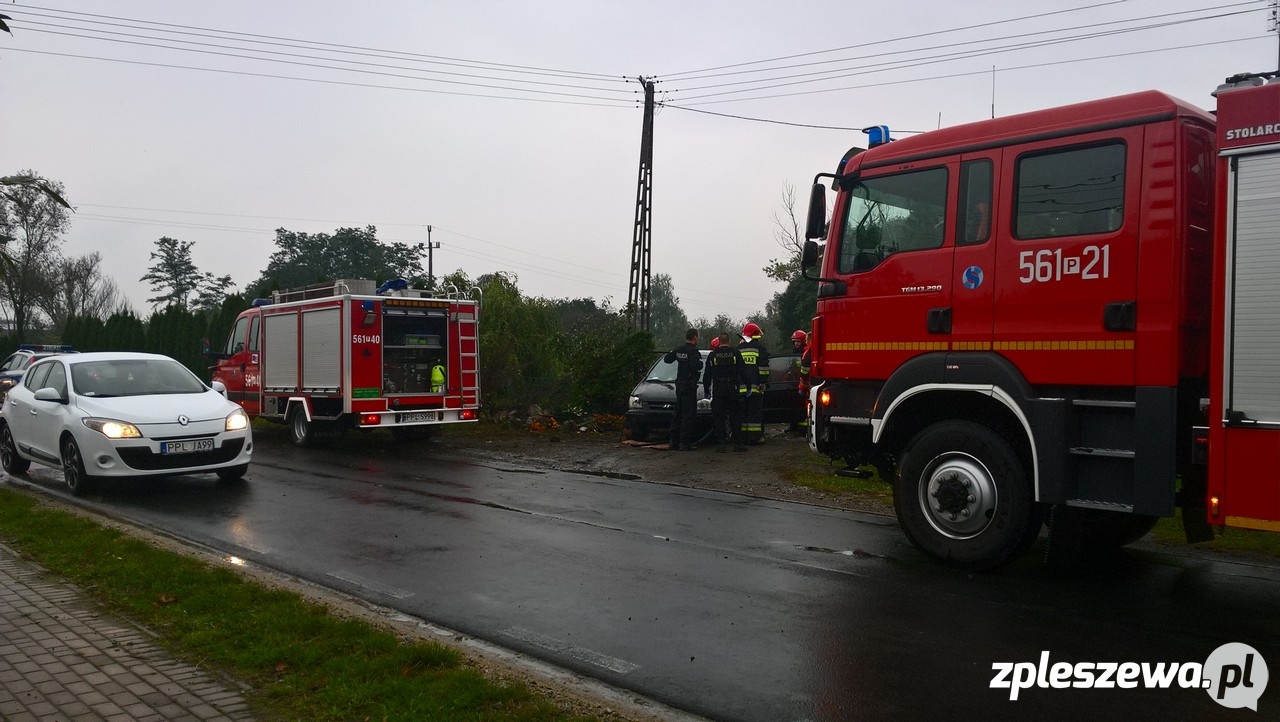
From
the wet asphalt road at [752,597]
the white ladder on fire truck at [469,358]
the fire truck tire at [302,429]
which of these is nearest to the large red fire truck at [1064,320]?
the wet asphalt road at [752,597]

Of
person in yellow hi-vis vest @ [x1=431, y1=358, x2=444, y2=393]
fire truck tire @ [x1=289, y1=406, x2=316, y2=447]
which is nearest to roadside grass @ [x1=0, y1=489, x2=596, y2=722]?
person in yellow hi-vis vest @ [x1=431, y1=358, x2=444, y2=393]

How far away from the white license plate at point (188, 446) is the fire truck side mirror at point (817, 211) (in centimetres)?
727

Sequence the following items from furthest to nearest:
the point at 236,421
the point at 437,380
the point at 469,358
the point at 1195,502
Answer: the point at 469,358 < the point at 437,380 < the point at 236,421 < the point at 1195,502

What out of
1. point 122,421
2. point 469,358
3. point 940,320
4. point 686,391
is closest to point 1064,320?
point 940,320

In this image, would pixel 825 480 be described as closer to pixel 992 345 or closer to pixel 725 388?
pixel 725 388

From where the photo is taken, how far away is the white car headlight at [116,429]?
1038 cm

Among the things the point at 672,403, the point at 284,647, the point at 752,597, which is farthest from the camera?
the point at 672,403

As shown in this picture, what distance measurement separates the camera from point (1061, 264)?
20.8ft

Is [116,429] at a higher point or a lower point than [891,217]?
lower

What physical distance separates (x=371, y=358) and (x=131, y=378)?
177 inches

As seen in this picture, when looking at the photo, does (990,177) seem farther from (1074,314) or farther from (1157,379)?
(1157,379)

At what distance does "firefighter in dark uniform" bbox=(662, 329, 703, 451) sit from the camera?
48.9 feet

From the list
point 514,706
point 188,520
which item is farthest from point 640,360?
point 514,706

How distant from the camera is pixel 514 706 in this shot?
4.06m
